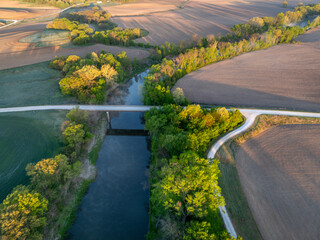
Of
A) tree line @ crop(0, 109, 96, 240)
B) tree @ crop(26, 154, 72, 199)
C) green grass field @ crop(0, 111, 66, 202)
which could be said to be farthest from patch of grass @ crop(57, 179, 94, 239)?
green grass field @ crop(0, 111, 66, 202)

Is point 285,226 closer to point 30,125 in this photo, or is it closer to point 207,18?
point 30,125

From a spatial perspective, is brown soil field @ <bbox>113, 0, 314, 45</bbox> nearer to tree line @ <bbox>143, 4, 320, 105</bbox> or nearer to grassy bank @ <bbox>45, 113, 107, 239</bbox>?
tree line @ <bbox>143, 4, 320, 105</bbox>

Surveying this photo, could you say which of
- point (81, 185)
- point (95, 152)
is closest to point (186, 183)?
point (81, 185)

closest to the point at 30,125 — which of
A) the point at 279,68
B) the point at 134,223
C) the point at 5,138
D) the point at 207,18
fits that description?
the point at 5,138

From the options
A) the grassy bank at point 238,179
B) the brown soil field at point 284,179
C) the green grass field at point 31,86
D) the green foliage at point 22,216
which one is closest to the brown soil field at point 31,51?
the green grass field at point 31,86

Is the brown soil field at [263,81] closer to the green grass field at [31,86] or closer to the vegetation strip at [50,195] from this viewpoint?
the vegetation strip at [50,195]

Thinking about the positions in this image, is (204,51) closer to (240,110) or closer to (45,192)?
(240,110)
